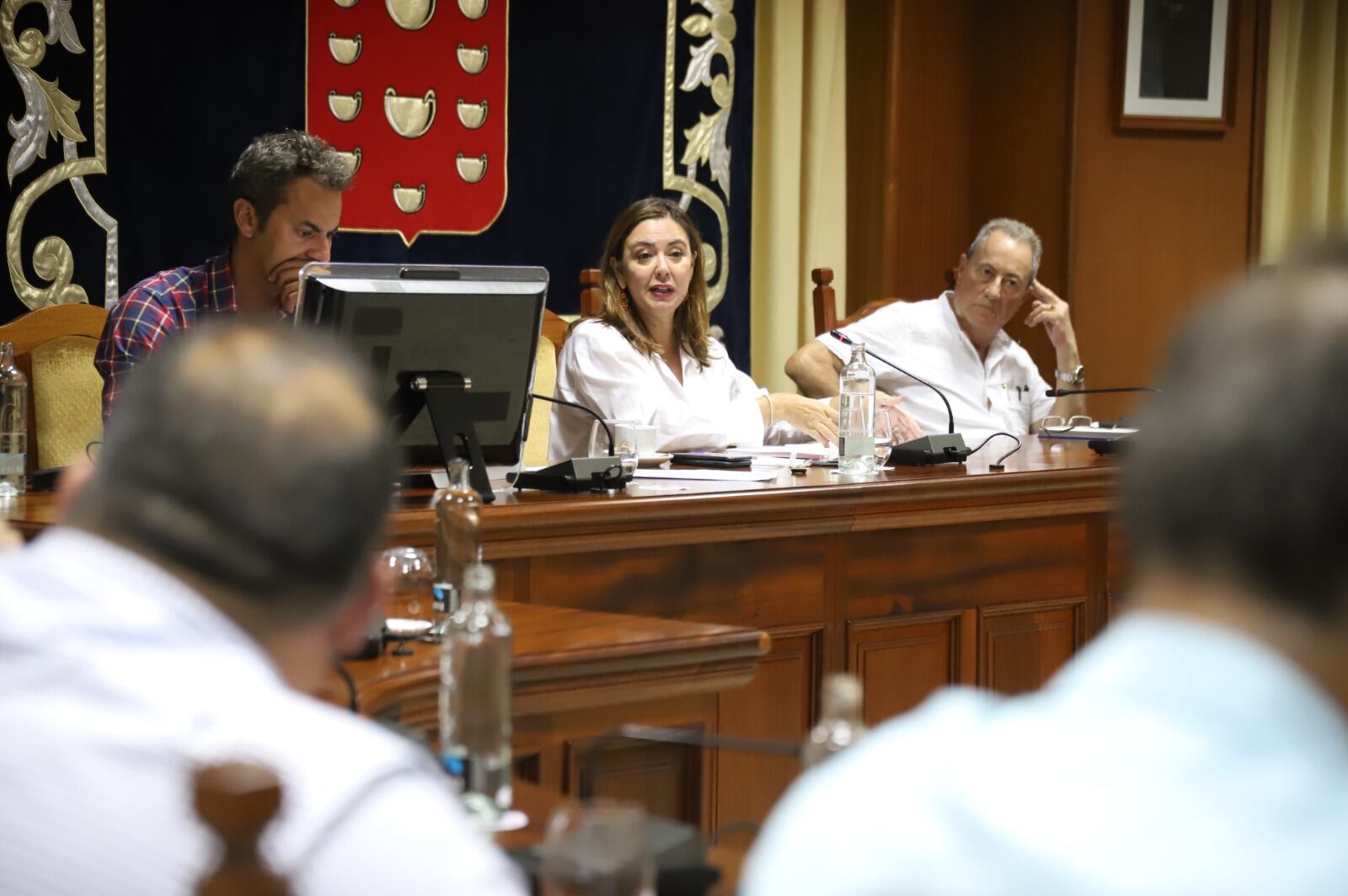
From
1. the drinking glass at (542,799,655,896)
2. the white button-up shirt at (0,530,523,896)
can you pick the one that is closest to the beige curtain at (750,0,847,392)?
the drinking glass at (542,799,655,896)

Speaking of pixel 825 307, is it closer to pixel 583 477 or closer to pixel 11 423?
pixel 583 477

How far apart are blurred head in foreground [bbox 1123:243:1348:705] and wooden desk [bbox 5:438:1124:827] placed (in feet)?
4.83

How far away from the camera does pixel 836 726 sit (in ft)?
3.95

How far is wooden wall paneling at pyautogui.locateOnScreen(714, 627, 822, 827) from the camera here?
249 cm

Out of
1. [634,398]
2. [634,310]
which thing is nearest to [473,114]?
[634,310]

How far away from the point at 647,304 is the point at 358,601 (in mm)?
2993

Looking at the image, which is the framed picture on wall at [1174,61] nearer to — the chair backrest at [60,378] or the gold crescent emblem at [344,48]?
the gold crescent emblem at [344,48]

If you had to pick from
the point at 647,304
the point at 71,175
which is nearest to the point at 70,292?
the point at 71,175

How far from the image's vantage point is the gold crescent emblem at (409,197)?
446 cm

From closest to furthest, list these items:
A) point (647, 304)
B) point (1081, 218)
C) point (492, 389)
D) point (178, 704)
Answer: point (178, 704), point (492, 389), point (647, 304), point (1081, 218)

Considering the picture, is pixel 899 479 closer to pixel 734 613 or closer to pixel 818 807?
pixel 734 613

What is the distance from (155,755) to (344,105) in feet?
12.5

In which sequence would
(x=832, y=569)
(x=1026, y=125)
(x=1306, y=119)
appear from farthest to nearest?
1. (x=1306, y=119)
2. (x=1026, y=125)
3. (x=832, y=569)

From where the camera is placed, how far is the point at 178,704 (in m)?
0.77
